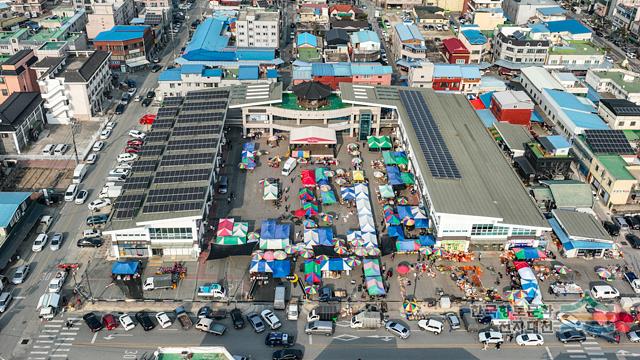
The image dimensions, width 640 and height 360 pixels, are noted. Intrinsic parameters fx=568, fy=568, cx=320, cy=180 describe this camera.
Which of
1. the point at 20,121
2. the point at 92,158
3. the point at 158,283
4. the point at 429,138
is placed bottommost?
the point at 158,283

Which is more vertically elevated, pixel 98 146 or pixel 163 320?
pixel 98 146

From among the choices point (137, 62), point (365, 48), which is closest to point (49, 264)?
point (137, 62)

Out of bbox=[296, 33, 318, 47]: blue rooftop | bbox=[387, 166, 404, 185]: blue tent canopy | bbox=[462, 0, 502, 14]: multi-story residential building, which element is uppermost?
bbox=[462, 0, 502, 14]: multi-story residential building

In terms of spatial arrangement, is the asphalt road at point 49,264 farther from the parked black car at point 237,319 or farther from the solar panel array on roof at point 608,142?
the solar panel array on roof at point 608,142

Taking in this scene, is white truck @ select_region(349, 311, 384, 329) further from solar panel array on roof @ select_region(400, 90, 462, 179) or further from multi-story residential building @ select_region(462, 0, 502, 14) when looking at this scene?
multi-story residential building @ select_region(462, 0, 502, 14)

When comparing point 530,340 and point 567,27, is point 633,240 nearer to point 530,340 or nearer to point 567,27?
point 530,340

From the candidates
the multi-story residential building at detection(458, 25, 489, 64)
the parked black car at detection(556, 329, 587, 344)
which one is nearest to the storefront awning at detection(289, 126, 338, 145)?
the parked black car at detection(556, 329, 587, 344)
